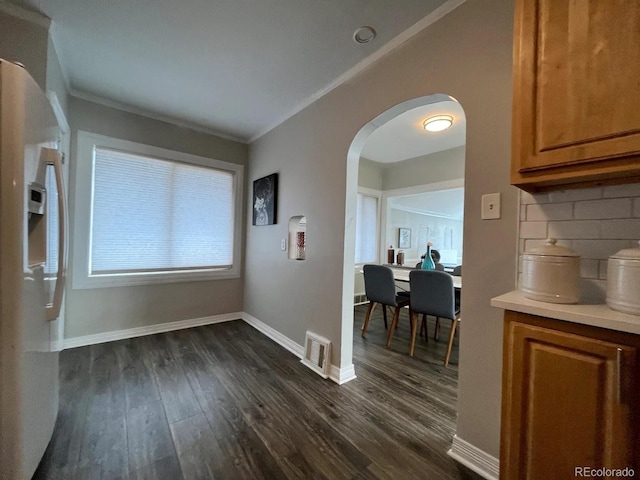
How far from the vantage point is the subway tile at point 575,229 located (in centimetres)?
100

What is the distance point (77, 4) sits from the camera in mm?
1547

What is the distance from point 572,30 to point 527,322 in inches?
39.6

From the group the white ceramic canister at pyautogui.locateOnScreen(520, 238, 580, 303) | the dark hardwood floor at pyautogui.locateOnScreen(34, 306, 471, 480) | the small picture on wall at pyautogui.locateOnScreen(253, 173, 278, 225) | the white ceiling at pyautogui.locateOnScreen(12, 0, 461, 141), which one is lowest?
the dark hardwood floor at pyautogui.locateOnScreen(34, 306, 471, 480)

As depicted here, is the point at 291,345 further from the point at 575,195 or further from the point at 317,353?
the point at 575,195

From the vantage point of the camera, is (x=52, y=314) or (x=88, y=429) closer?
(x=52, y=314)

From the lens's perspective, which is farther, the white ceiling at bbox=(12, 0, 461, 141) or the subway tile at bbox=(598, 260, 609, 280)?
the white ceiling at bbox=(12, 0, 461, 141)

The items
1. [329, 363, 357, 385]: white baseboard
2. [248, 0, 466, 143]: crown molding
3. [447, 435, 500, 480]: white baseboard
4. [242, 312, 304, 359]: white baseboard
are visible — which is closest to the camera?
Result: [447, 435, 500, 480]: white baseboard

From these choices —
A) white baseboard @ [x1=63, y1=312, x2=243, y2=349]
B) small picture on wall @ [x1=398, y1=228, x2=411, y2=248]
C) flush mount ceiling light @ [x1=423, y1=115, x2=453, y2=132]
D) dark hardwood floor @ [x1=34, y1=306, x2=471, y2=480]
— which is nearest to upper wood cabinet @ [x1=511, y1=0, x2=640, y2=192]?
dark hardwood floor @ [x1=34, y1=306, x2=471, y2=480]

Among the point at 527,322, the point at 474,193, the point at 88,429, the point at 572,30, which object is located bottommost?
the point at 88,429

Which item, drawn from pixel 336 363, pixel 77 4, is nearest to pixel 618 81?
pixel 336 363

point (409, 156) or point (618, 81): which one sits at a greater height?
point (409, 156)

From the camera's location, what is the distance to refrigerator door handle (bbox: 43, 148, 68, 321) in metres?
1.19

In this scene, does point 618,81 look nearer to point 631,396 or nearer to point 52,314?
point 631,396

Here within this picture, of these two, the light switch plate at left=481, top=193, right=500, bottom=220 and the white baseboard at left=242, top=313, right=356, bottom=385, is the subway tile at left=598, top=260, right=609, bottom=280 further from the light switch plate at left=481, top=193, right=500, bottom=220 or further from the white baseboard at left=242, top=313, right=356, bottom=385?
the white baseboard at left=242, top=313, right=356, bottom=385
